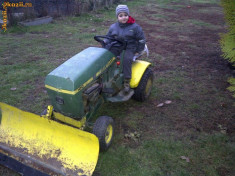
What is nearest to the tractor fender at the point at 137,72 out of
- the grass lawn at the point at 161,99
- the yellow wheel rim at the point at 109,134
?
the grass lawn at the point at 161,99

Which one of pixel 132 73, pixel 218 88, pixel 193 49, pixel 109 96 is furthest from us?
pixel 193 49

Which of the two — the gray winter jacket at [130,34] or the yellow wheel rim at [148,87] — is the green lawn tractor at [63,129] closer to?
the gray winter jacket at [130,34]

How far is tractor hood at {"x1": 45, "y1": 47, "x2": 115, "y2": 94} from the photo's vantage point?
8.68 feet

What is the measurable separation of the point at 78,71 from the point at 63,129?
0.74m

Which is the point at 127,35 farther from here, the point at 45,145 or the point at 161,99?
the point at 45,145

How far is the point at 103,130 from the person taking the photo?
285 centimetres

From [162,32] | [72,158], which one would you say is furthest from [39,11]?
[72,158]

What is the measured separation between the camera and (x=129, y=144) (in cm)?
329

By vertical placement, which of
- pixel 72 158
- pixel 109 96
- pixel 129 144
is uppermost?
pixel 109 96

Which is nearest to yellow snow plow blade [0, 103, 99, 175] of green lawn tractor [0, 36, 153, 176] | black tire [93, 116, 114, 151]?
green lawn tractor [0, 36, 153, 176]

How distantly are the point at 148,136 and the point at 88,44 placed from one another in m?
4.57

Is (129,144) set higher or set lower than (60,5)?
lower

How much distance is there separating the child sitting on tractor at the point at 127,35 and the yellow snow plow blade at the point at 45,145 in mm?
1598

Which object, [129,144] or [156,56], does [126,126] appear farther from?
[156,56]
